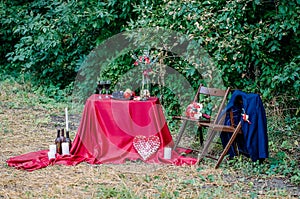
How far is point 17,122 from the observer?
6.46 m

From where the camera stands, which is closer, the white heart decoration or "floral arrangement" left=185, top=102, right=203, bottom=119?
the white heart decoration

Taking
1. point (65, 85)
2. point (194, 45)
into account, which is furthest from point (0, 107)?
point (194, 45)

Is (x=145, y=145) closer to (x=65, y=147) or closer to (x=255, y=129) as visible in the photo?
(x=65, y=147)

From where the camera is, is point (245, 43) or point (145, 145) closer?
point (145, 145)

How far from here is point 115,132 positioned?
476 centimetres

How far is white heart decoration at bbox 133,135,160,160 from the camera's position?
A: 4680 mm

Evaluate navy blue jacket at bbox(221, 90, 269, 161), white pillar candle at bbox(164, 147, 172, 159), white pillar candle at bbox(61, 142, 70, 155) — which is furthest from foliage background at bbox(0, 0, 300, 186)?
white pillar candle at bbox(61, 142, 70, 155)

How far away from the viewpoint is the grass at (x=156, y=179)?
3705 millimetres

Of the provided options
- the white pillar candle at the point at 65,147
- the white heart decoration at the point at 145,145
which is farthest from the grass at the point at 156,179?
the white pillar candle at the point at 65,147

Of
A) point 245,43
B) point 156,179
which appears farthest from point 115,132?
point 245,43

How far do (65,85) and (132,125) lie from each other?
464 cm

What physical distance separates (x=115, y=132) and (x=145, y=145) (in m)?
0.35

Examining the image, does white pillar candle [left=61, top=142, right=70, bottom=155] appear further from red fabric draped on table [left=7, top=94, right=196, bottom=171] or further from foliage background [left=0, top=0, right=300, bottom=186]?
foliage background [left=0, top=0, right=300, bottom=186]

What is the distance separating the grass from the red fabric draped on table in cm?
17
